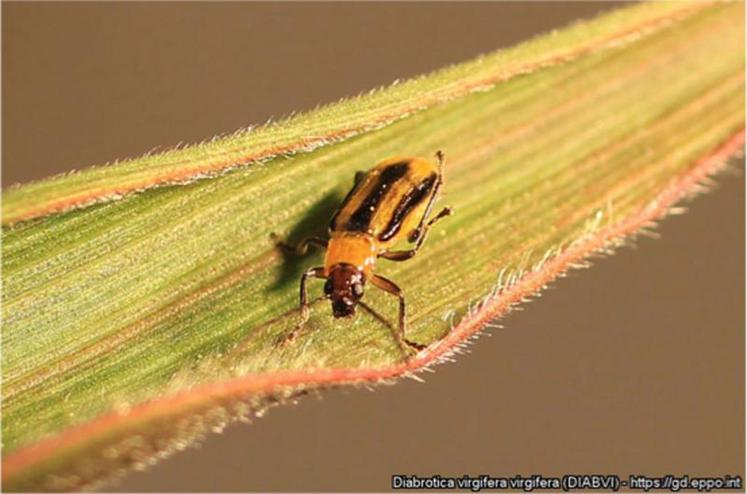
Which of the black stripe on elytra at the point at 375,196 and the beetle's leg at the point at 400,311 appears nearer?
the beetle's leg at the point at 400,311

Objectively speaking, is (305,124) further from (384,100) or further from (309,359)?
(309,359)

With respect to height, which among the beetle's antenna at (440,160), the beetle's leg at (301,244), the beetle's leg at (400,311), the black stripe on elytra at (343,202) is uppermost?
the beetle's antenna at (440,160)

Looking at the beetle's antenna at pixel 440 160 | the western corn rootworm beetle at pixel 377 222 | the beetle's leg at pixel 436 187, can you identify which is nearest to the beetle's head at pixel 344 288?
the western corn rootworm beetle at pixel 377 222

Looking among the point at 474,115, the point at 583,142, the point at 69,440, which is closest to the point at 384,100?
the point at 474,115

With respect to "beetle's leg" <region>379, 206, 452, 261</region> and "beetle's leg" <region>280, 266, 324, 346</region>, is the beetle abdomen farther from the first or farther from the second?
"beetle's leg" <region>280, 266, 324, 346</region>

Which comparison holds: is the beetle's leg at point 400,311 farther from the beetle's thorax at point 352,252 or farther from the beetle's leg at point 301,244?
the beetle's leg at point 301,244

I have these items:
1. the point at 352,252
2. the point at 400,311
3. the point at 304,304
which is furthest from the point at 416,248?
the point at 304,304

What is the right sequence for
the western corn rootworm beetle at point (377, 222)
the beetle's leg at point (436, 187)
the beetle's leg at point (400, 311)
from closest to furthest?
the beetle's leg at point (400, 311)
the western corn rootworm beetle at point (377, 222)
the beetle's leg at point (436, 187)

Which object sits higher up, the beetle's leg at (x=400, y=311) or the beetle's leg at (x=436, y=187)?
the beetle's leg at (x=436, y=187)

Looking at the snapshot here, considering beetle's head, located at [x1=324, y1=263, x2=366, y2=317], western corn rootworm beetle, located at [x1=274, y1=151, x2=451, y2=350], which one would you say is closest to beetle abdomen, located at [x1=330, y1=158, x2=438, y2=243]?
western corn rootworm beetle, located at [x1=274, y1=151, x2=451, y2=350]
